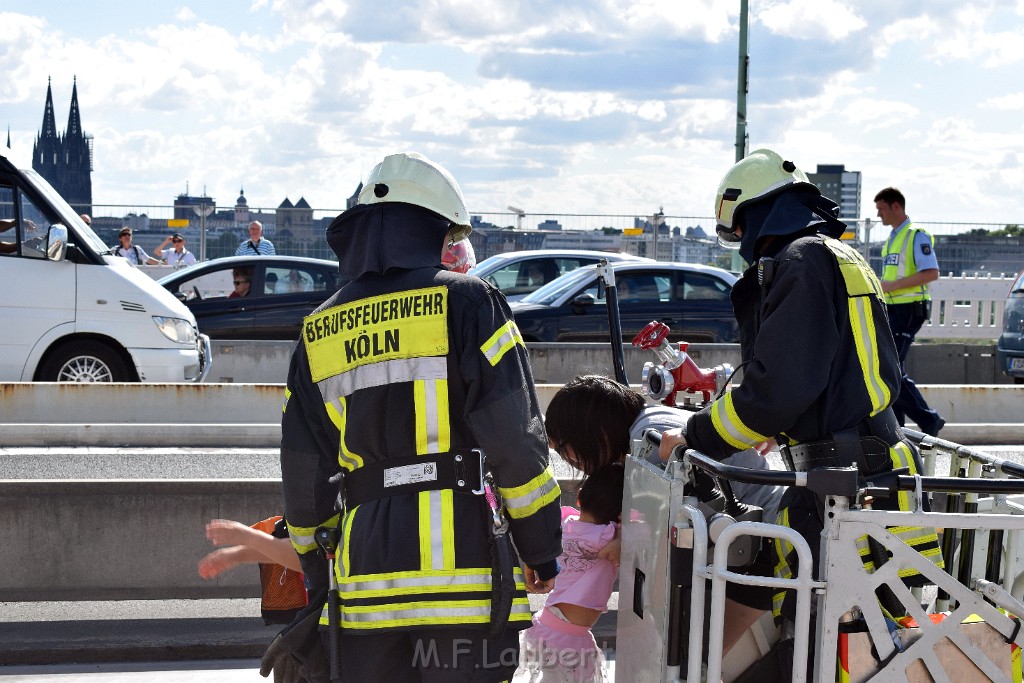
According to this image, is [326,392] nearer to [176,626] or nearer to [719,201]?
[719,201]

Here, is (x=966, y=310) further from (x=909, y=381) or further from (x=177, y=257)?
(x=177, y=257)

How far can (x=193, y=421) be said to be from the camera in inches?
425

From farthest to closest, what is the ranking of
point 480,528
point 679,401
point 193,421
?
point 193,421
point 679,401
point 480,528

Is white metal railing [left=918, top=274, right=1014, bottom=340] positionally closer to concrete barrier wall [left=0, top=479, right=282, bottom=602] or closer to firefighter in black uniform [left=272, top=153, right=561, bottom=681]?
concrete barrier wall [left=0, top=479, right=282, bottom=602]

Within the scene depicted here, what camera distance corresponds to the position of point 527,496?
2939 millimetres

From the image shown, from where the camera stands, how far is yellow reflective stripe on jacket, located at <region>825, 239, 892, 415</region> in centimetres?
317

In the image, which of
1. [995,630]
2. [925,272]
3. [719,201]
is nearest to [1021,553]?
[995,630]

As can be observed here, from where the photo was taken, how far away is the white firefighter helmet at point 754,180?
3428mm

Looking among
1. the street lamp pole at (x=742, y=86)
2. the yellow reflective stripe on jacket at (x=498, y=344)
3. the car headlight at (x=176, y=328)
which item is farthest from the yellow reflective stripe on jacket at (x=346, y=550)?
the street lamp pole at (x=742, y=86)

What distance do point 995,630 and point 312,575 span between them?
1.68 meters

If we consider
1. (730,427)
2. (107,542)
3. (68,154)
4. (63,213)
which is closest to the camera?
(730,427)

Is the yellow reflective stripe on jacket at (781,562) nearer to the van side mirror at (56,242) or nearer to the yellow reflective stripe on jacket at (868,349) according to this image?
the yellow reflective stripe on jacket at (868,349)

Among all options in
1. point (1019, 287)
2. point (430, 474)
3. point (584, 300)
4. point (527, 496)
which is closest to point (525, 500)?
point (527, 496)

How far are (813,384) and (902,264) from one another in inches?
290
